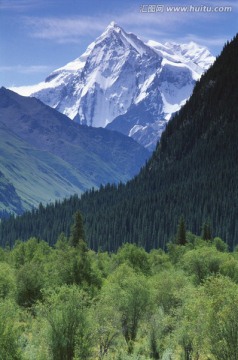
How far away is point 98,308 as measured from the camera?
59.5m

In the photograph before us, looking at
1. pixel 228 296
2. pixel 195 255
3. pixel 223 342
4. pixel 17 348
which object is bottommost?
pixel 17 348

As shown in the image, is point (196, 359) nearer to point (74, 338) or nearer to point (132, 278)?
point (74, 338)

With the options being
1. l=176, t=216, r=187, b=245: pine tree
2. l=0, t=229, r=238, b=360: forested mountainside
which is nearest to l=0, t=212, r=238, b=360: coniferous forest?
l=0, t=229, r=238, b=360: forested mountainside

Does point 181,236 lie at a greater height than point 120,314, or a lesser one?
greater

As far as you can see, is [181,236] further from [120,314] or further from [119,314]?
[119,314]

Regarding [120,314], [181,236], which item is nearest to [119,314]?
[120,314]

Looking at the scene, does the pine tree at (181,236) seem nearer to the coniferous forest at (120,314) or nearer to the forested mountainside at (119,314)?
the coniferous forest at (120,314)

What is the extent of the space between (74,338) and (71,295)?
410cm

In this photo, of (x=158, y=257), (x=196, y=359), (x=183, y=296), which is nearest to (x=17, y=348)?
(x=196, y=359)

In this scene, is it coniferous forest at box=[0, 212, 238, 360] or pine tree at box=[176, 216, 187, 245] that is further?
pine tree at box=[176, 216, 187, 245]

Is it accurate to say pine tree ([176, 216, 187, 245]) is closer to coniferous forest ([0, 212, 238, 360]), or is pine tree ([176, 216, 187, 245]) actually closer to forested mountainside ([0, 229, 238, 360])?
coniferous forest ([0, 212, 238, 360])

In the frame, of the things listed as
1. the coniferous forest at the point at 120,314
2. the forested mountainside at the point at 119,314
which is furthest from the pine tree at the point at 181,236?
the forested mountainside at the point at 119,314

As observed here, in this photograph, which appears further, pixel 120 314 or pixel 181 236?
pixel 181 236

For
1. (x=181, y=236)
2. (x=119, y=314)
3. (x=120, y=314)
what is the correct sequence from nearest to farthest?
(x=119, y=314) → (x=120, y=314) → (x=181, y=236)
